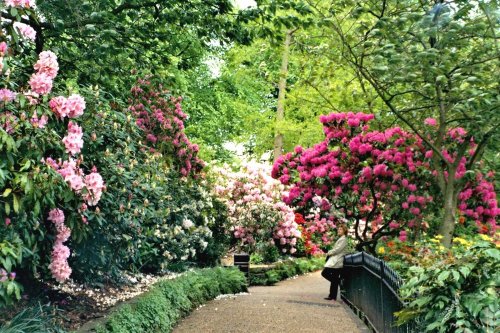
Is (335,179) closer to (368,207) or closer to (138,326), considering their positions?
(368,207)

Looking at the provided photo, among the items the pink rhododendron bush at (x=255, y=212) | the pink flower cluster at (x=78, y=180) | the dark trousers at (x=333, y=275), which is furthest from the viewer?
the pink rhododendron bush at (x=255, y=212)

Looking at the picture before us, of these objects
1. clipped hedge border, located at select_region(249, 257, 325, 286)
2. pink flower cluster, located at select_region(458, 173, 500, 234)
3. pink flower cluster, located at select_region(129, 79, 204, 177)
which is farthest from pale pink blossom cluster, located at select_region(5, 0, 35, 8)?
clipped hedge border, located at select_region(249, 257, 325, 286)

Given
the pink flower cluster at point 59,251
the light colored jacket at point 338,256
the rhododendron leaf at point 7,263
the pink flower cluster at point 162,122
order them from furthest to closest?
the light colored jacket at point 338,256 < the pink flower cluster at point 162,122 < the pink flower cluster at point 59,251 < the rhododendron leaf at point 7,263

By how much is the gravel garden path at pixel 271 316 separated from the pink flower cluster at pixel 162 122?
2864mm

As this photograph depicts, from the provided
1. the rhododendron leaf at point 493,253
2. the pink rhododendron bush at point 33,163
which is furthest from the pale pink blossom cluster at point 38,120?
the rhododendron leaf at point 493,253

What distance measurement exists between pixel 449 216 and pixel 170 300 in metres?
4.78

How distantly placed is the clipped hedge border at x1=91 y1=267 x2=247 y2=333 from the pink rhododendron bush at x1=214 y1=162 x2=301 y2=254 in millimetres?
4199

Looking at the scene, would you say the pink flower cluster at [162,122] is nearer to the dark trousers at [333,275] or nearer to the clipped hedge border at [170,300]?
the clipped hedge border at [170,300]

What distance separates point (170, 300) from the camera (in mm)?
8039

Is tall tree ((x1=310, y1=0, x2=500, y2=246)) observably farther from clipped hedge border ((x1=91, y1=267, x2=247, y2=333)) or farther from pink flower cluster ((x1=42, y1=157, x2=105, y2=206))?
pink flower cluster ((x1=42, y1=157, x2=105, y2=206))

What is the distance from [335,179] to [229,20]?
426 centimetres

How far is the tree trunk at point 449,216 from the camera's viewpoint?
962cm

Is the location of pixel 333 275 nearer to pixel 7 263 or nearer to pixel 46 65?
pixel 46 65

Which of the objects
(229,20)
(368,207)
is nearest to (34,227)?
(229,20)
